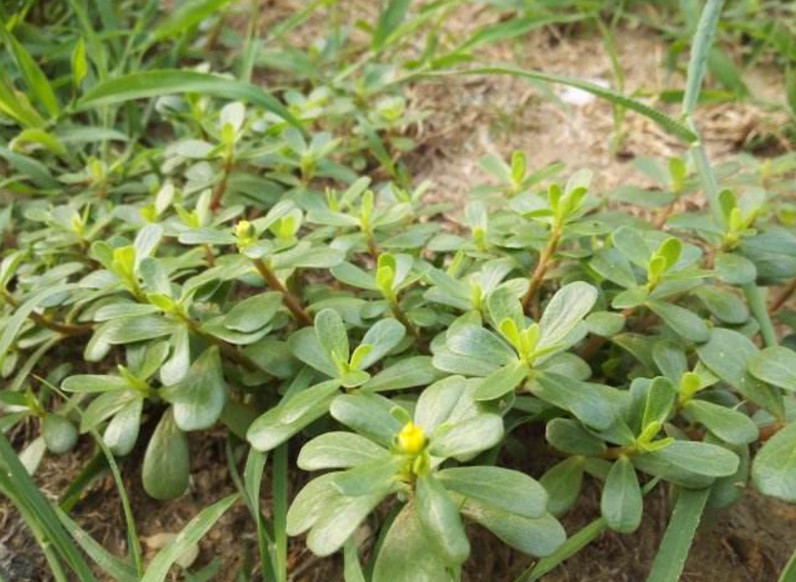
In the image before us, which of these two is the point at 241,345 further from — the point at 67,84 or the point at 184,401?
the point at 67,84

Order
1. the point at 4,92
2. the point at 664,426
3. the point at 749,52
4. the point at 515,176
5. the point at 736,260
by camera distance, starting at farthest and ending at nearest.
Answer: the point at 749,52
the point at 4,92
the point at 515,176
the point at 736,260
the point at 664,426

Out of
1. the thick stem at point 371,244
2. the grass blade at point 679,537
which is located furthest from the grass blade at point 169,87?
the grass blade at point 679,537

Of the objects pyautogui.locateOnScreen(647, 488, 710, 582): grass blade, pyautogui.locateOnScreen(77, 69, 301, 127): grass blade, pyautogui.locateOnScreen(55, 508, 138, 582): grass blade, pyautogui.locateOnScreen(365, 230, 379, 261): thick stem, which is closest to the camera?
pyautogui.locateOnScreen(647, 488, 710, 582): grass blade

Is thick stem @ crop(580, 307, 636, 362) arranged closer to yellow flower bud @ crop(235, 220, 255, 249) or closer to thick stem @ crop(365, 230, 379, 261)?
thick stem @ crop(365, 230, 379, 261)

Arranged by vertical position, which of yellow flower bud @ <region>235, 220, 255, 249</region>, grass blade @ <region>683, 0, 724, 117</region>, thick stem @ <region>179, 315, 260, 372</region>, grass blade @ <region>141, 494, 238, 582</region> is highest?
grass blade @ <region>683, 0, 724, 117</region>

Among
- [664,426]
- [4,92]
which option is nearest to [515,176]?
[664,426]

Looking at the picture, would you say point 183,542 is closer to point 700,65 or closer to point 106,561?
point 106,561

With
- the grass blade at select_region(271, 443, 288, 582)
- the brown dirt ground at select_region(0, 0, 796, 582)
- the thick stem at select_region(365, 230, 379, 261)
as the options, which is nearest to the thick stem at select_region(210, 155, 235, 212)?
the thick stem at select_region(365, 230, 379, 261)

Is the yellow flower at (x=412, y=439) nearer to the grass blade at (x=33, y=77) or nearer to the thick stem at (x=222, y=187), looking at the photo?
the thick stem at (x=222, y=187)
